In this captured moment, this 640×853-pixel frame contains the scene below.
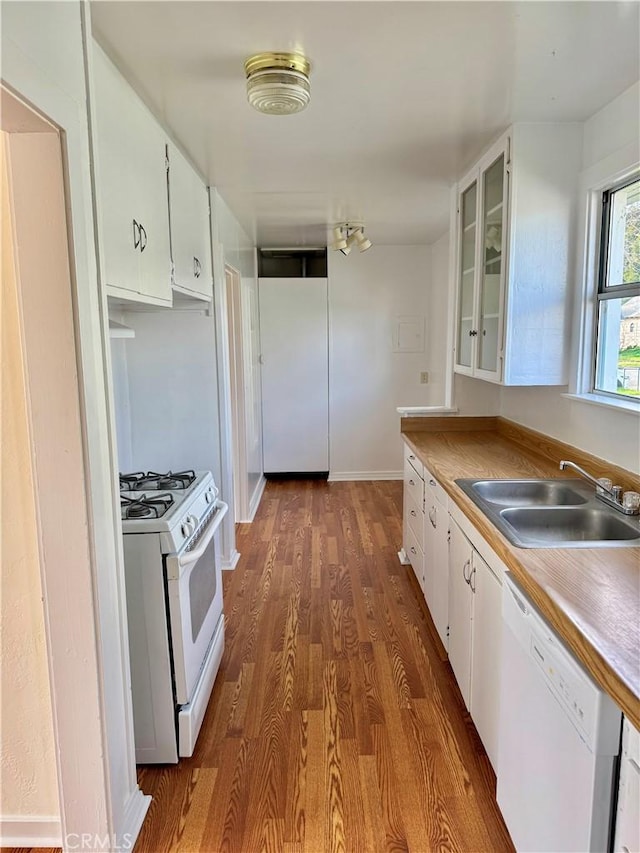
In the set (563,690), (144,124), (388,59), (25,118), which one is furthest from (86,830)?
(388,59)

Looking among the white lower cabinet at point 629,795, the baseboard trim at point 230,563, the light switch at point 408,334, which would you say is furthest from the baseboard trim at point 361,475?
the white lower cabinet at point 629,795

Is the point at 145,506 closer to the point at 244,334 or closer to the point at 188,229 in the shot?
the point at 188,229

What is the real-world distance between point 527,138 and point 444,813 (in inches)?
99.9

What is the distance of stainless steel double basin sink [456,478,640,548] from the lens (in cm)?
169

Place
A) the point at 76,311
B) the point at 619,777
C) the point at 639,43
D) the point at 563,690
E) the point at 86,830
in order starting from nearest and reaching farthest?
the point at 619,777 → the point at 563,690 → the point at 76,311 → the point at 86,830 → the point at 639,43

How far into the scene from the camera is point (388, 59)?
1697 millimetres

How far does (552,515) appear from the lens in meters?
1.96

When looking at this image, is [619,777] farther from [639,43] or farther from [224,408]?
[224,408]

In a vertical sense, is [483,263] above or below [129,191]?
below

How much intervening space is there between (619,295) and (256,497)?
349 cm

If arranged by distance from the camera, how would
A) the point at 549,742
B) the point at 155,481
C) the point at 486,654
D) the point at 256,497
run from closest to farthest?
the point at 549,742 → the point at 486,654 → the point at 155,481 → the point at 256,497

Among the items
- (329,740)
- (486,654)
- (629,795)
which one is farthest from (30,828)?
(629,795)

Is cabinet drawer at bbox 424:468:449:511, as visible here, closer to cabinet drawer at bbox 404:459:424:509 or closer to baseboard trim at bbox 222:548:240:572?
cabinet drawer at bbox 404:459:424:509

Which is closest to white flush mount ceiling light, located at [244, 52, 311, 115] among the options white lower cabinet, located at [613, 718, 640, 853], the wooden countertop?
the wooden countertop
